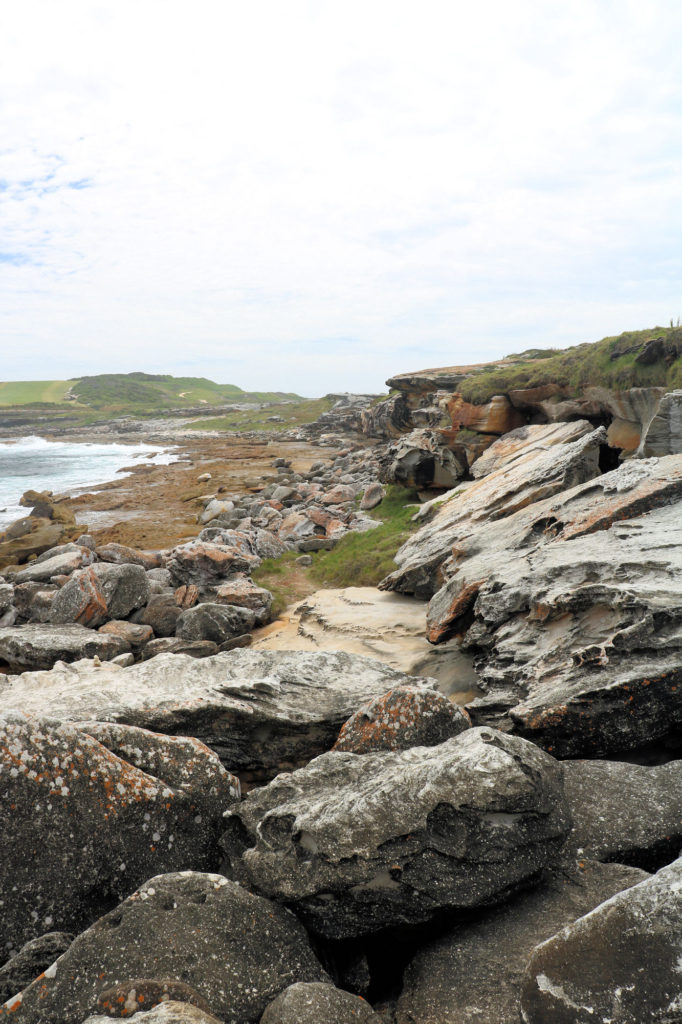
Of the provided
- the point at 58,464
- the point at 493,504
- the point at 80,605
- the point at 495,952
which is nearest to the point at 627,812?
the point at 495,952

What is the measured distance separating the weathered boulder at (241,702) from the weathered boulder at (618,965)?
18.0 ft

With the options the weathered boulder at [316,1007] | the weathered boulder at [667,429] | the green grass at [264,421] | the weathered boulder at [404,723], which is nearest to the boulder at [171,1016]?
the weathered boulder at [316,1007]

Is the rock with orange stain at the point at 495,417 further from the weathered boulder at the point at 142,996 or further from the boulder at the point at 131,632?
the weathered boulder at the point at 142,996

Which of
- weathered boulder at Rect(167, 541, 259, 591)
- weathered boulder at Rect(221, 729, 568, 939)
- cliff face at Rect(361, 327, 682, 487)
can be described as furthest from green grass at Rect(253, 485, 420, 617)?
weathered boulder at Rect(221, 729, 568, 939)

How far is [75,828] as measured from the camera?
20.5 feet

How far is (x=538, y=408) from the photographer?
90.0 feet

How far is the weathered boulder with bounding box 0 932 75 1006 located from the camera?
206 inches

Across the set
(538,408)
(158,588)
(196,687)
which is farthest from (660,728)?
(538,408)

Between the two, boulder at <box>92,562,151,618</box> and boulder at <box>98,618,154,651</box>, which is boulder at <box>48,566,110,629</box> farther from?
boulder at <box>98,618,154,651</box>

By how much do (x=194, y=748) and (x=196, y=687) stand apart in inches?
111

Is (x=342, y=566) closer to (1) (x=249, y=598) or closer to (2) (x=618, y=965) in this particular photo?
(1) (x=249, y=598)

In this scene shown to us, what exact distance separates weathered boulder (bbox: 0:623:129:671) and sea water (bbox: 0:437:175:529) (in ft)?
85.9

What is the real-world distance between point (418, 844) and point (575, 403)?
73.9ft

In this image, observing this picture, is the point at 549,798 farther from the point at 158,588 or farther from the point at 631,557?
the point at 158,588
